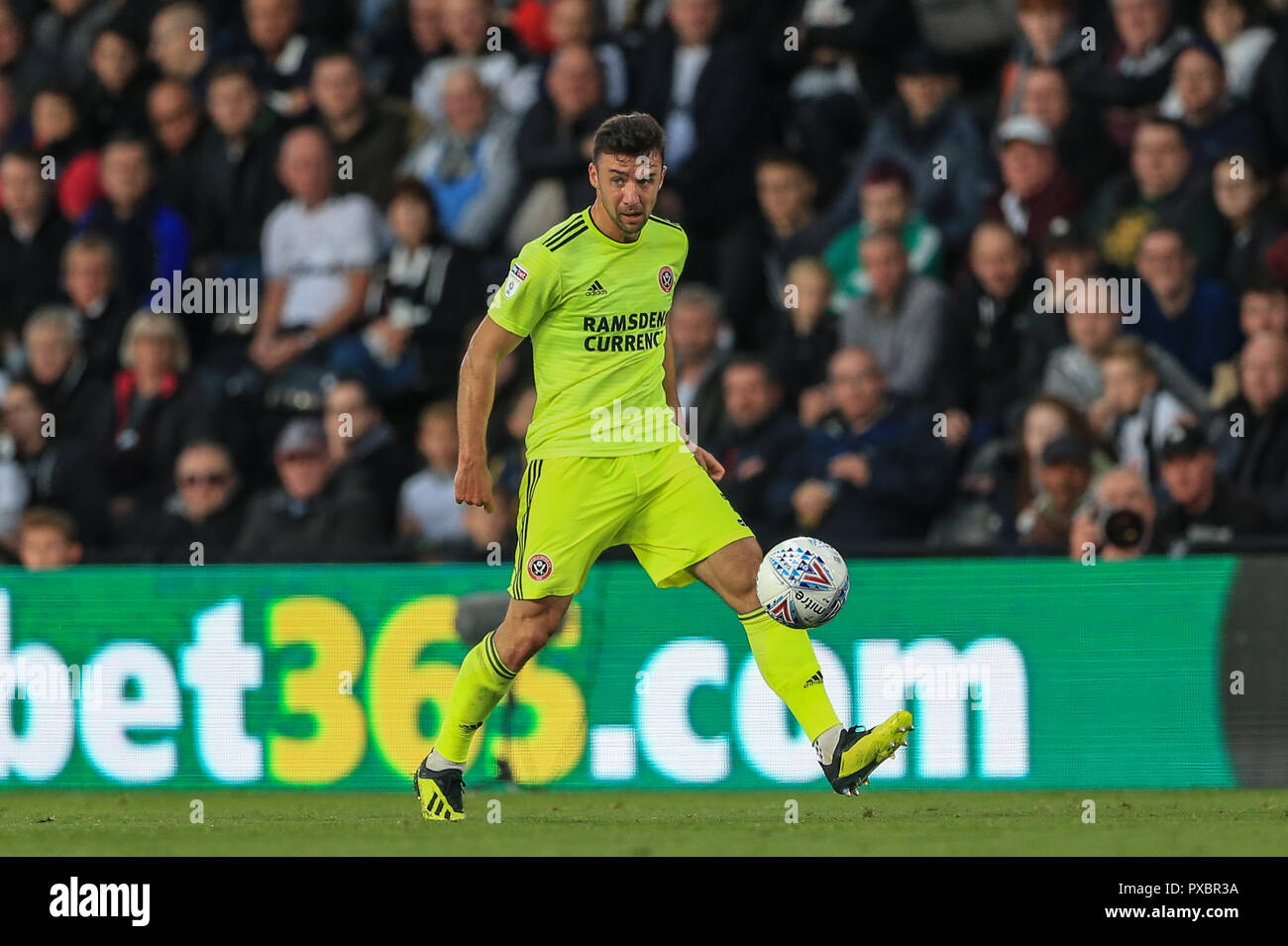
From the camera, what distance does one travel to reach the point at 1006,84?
42.4 feet

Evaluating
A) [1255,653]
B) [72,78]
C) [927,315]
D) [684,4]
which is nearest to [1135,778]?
[1255,653]

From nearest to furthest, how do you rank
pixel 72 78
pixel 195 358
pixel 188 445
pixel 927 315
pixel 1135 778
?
pixel 1135 778
pixel 927 315
pixel 188 445
pixel 195 358
pixel 72 78

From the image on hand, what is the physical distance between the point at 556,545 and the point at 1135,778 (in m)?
3.42

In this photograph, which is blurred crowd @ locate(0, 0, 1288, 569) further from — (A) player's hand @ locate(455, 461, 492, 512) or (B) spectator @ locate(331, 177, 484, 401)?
(A) player's hand @ locate(455, 461, 492, 512)

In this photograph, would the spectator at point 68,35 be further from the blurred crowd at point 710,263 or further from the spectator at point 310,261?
the spectator at point 310,261

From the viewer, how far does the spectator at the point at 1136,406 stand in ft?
37.2

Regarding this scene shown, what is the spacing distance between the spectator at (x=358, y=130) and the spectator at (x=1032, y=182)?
160 inches

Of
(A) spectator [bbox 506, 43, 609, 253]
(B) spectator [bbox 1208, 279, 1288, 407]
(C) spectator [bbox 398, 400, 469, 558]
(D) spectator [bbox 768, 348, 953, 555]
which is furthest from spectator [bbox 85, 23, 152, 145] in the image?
(B) spectator [bbox 1208, 279, 1288, 407]

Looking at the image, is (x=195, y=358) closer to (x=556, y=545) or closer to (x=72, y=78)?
(x=72, y=78)

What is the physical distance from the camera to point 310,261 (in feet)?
45.8

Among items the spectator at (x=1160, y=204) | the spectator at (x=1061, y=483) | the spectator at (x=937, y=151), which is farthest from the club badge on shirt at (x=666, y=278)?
the spectator at (x=937, y=151)

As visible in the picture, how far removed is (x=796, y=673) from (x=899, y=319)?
14.8 ft

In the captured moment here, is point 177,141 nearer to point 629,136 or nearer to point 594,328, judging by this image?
point 594,328

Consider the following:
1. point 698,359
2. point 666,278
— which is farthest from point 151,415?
point 666,278
